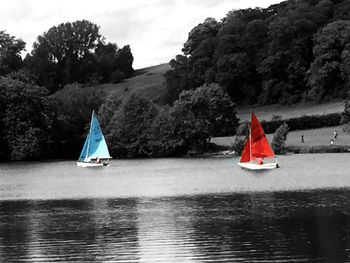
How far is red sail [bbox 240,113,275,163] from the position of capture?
66.1 meters

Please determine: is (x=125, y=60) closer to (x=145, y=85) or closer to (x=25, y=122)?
(x=145, y=85)

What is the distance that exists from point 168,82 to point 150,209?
104 m

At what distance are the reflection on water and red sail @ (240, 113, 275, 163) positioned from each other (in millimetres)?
19772

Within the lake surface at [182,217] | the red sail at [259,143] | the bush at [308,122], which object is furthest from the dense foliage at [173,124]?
the lake surface at [182,217]

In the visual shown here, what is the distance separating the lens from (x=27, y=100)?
10638 cm

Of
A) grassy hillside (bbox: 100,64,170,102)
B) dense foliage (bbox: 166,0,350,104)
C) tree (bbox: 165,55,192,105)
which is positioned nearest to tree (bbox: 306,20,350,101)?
dense foliage (bbox: 166,0,350,104)

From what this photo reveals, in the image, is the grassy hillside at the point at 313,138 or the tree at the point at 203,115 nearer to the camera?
the grassy hillside at the point at 313,138

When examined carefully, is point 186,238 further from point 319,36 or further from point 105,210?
point 319,36

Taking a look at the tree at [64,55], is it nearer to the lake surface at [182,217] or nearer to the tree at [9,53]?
the tree at [9,53]

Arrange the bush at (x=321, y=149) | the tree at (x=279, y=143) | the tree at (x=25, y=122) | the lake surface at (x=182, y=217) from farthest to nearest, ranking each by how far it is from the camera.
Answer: the tree at (x=25, y=122) < the tree at (x=279, y=143) < the bush at (x=321, y=149) < the lake surface at (x=182, y=217)

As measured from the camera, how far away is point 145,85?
161 metres

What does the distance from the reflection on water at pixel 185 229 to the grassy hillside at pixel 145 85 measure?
10047 centimetres

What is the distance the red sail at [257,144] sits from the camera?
6612 cm

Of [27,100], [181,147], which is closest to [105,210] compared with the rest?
[181,147]
